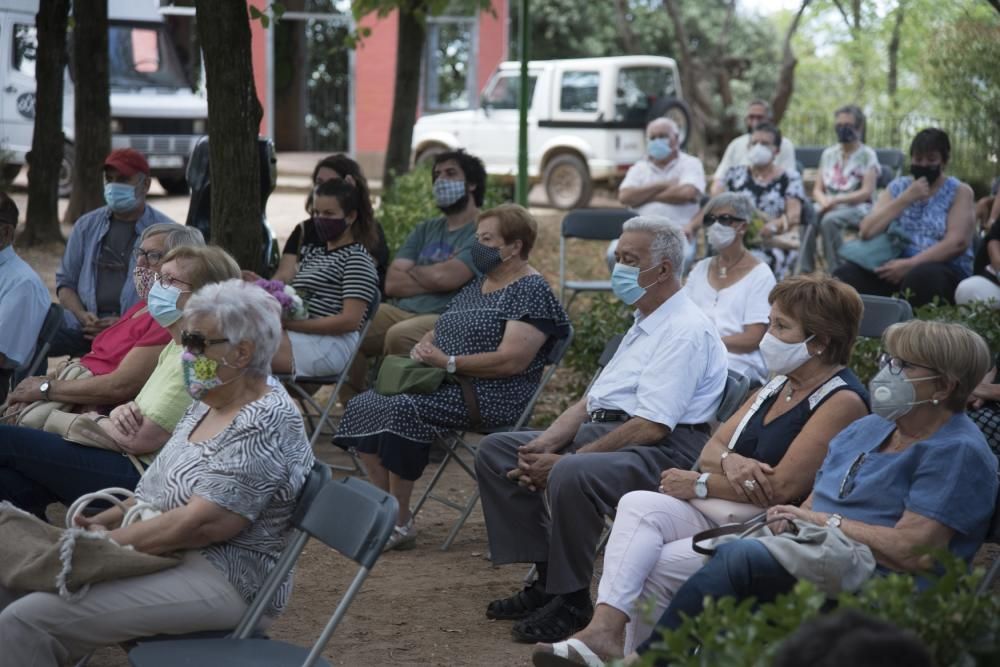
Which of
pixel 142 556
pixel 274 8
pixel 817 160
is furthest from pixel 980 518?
pixel 817 160

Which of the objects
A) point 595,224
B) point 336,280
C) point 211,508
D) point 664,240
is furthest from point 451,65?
point 211,508

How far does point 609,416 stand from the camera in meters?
5.20

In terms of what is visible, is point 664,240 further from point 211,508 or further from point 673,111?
point 673,111

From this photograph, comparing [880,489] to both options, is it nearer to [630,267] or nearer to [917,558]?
[917,558]

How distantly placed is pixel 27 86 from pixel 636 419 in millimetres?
15830

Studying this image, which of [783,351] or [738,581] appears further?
[783,351]

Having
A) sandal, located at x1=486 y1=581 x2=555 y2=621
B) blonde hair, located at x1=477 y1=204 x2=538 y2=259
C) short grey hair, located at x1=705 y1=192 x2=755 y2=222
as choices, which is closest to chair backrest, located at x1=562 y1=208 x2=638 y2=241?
short grey hair, located at x1=705 y1=192 x2=755 y2=222

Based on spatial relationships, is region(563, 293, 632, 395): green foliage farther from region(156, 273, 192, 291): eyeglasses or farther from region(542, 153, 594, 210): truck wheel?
region(542, 153, 594, 210): truck wheel

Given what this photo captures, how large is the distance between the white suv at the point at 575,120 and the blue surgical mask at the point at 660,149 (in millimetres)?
7787

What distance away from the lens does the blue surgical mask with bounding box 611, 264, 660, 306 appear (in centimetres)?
515

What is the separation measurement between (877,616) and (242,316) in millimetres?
2106

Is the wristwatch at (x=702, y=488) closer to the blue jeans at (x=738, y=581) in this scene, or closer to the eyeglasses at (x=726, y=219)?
the blue jeans at (x=738, y=581)

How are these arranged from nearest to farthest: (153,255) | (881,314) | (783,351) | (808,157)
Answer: (783,351) < (153,255) < (881,314) < (808,157)

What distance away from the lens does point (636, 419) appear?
495 centimetres
